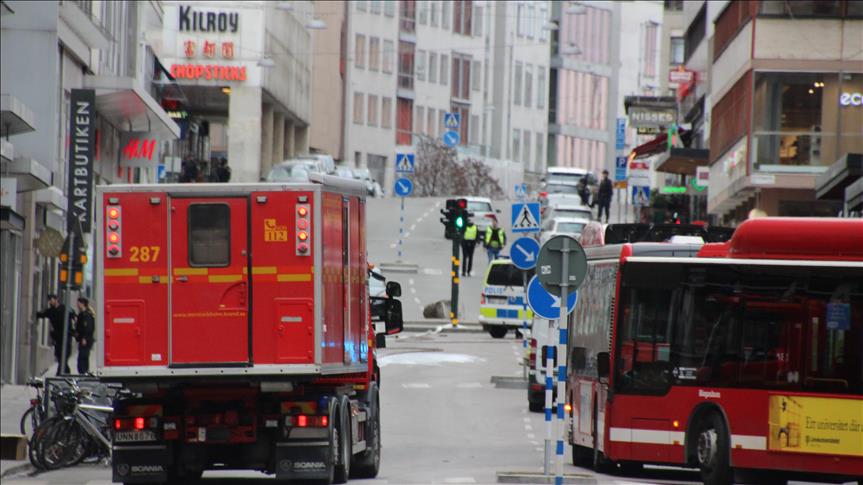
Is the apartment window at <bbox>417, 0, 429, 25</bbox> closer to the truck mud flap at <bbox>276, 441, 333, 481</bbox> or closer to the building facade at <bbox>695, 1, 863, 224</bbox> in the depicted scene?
the building facade at <bbox>695, 1, 863, 224</bbox>

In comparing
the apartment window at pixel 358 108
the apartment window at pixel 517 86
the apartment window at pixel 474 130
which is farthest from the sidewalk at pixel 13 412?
the apartment window at pixel 517 86

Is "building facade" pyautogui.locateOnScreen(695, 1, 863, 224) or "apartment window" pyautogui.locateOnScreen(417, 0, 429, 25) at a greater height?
"apartment window" pyautogui.locateOnScreen(417, 0, 429, 25)

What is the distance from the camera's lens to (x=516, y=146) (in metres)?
140

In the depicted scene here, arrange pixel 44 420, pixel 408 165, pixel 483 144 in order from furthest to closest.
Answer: pixel 483 144
pixel 408 165
pixel 44 420

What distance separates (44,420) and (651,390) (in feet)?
24.4

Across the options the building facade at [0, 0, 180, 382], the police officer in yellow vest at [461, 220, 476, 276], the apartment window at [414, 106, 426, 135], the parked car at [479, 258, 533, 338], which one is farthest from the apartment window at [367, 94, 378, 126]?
the parked car at [479, 258, 533, 338]

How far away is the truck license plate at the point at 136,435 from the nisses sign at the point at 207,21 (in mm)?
75035

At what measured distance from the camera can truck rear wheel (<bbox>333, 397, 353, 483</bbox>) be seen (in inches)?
814

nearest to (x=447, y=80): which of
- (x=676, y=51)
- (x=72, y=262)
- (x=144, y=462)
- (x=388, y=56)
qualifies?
(x=388, y=56)

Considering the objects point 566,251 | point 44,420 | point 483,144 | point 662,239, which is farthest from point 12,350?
point 483,144

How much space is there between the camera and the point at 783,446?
20.1m

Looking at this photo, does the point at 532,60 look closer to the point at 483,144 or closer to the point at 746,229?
the point at 483,144

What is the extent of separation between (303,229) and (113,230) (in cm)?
175

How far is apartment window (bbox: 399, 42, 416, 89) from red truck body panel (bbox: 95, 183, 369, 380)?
107 metres
